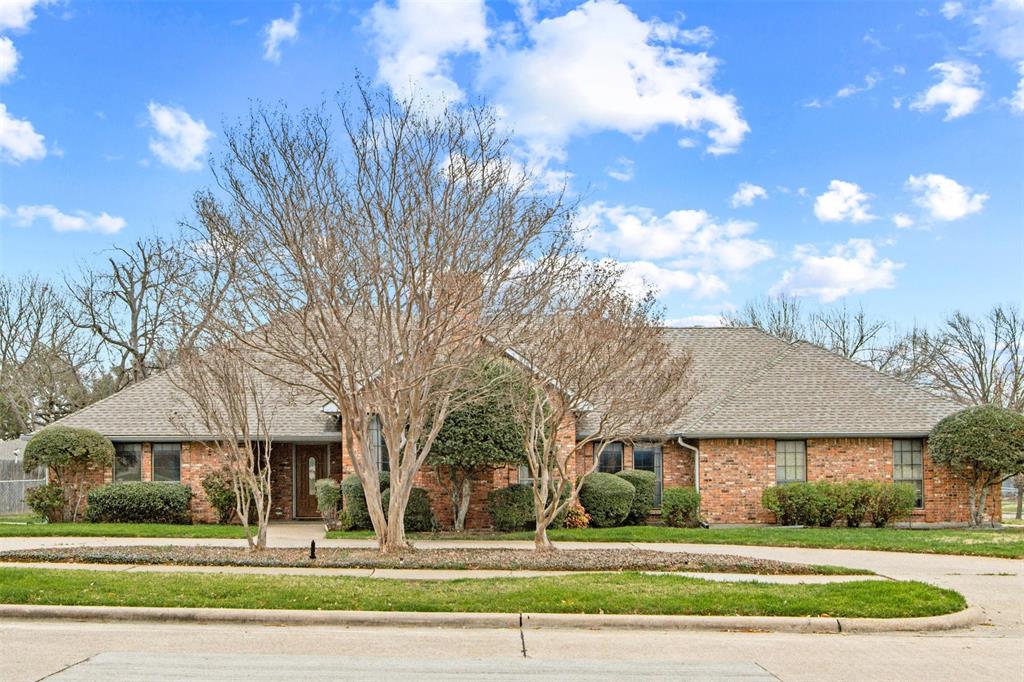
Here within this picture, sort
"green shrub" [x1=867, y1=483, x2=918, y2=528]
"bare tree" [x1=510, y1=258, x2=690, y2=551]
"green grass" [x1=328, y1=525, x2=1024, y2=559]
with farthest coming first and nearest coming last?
1. "green shrub" [x1=867, y1=483, x2=918, y2=528]
2. "green grass" [x1=328, y1=525, x2=1024, y2=559]
3. "bare tree" [x1=510, y1=258, x2=690, y2=551]

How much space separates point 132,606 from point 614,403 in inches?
327

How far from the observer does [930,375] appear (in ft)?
183

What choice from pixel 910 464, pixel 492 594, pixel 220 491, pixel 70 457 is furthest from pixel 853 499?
pixel 70 457

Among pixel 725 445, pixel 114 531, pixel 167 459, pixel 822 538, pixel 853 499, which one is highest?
pixel 725 445

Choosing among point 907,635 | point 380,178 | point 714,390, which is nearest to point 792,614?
point 907,635

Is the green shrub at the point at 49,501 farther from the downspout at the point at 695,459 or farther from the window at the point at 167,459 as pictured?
the downspout at the point at 695,459

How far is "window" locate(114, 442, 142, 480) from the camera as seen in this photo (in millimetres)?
27078

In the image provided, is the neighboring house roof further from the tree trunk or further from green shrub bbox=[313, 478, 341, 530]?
the tree trunk

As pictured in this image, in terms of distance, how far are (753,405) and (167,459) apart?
15763 mm

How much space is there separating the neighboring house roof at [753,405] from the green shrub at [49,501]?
196 cm

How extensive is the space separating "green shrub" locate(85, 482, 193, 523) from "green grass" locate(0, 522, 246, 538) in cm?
156

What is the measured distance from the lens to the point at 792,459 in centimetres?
2591

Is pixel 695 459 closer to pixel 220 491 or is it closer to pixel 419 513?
pixel 419 513

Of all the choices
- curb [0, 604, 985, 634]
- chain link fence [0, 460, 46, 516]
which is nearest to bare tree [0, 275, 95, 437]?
chain link fence [0, 460, 46, 516]
